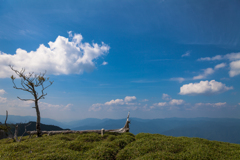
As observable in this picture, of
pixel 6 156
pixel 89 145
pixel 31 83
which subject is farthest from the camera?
pixel 31 83

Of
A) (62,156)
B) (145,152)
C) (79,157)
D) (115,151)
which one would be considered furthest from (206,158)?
(62,156)

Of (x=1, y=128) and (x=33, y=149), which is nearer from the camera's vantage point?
(x=33, y=149)

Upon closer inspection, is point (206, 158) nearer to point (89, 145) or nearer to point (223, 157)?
point (223, 157)

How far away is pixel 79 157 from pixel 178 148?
33.5 ft

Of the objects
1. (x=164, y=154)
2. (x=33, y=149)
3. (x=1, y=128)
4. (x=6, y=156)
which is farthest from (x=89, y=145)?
(x=1, y=128)

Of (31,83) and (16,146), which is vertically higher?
(31,83)

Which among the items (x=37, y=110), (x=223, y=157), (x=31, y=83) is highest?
(x=31, y=83)

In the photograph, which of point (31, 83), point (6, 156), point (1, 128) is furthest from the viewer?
point (1, 128)

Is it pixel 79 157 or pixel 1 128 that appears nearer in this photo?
pixel 79 157

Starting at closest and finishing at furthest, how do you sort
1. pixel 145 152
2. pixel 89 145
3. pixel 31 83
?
pixel 145 152, pixel 89 145, pixel 31 83

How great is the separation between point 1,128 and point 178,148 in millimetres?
38410

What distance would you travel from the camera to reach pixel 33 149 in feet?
44.5

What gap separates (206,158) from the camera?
11430 millimetres

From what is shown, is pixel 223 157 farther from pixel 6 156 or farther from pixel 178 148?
pixel 6 156
